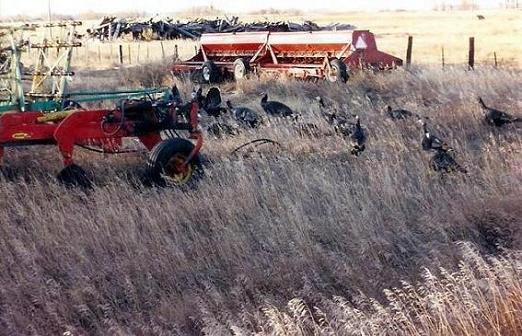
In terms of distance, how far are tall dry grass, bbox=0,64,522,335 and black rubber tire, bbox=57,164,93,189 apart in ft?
0.41

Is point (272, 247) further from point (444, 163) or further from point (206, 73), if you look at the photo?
point (206, 73)

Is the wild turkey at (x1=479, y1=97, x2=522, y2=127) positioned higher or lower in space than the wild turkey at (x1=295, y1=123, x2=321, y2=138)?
higher

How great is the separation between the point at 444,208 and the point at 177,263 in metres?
2.24

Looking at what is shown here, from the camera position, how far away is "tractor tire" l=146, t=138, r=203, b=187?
22.8 feet

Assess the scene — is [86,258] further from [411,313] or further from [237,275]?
[411,313]

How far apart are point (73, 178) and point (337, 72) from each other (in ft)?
30.7

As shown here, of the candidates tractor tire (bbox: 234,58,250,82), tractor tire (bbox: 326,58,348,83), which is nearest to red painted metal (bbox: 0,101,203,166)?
tractor tire (bbox: 326,58,348,83)

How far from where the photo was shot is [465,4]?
148 metres

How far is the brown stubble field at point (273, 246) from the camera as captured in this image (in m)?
3.94

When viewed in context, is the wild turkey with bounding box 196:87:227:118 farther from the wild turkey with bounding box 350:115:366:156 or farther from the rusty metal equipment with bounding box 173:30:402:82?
the rusty metal equipment with bounding box 173:30:402:82

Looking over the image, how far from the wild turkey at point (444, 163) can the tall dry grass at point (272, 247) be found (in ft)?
0.44

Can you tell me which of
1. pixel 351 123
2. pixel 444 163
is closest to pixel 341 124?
pixel 351 123

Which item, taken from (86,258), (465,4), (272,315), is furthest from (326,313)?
(465,4)

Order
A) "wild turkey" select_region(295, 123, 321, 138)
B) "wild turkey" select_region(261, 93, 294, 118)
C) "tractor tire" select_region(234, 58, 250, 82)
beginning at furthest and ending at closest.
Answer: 1. "tractor tire" select_region(234, 58, 250, 82)
2. "wild turkey" select_region(261, 93, 294, 118)
3. "wild turkey" select_region(295, 123, 321, 138)
